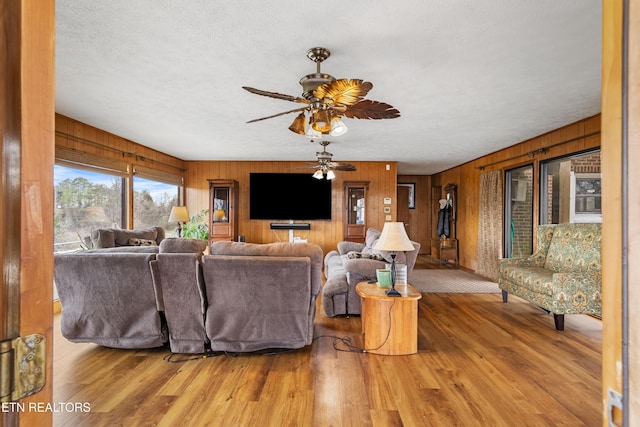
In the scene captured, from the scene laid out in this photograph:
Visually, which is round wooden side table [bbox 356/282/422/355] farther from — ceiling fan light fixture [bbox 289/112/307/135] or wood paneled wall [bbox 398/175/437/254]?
wood paneled wall [bbox 398/175/437/254]

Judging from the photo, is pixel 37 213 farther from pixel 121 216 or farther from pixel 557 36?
pixel 121 216

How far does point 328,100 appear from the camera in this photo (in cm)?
222

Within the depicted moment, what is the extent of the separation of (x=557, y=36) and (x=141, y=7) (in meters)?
2.65

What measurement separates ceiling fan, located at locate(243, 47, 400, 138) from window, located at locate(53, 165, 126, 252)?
3622 millimetres

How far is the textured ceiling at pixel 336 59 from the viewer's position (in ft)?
6.39

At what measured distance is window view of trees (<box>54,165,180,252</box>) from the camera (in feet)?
13.9

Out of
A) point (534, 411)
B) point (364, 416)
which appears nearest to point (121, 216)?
point (364, 416)

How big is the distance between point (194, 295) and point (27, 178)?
8.02 ft

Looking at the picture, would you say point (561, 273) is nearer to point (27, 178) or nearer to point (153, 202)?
point (27, 178)

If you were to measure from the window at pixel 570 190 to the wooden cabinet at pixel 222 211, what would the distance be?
19.1ft

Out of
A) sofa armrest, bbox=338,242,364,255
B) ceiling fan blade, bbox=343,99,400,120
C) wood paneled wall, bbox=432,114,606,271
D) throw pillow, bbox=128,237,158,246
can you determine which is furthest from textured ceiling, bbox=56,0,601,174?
sofa armrest, bbox=338,242,364,255

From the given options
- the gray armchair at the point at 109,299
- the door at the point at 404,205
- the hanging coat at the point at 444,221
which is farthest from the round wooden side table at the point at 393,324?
the door at the point at 404,205

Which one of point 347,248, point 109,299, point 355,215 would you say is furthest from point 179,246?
point 355,215

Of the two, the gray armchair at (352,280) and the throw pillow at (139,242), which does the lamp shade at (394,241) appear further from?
the throw pillow at (139,242)
